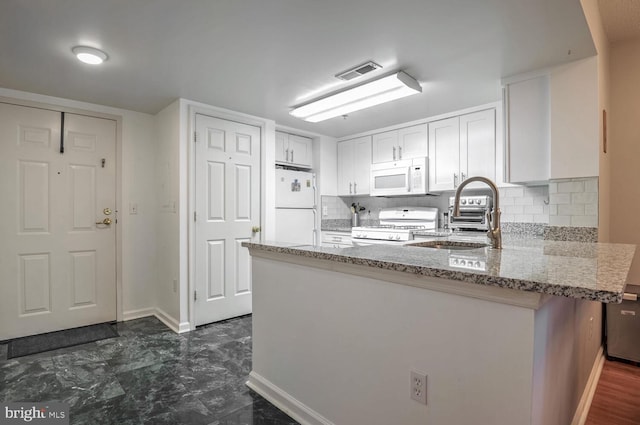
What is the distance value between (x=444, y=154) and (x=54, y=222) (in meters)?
3.96

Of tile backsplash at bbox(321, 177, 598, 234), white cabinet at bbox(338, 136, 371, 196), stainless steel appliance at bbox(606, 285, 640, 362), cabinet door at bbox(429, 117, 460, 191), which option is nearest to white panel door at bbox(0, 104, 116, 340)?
tile backsplash at bbox(321, 177, 598, 234)

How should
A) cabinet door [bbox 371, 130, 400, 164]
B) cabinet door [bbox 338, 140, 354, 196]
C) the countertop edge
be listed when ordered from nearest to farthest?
the countertop edge
cabinet door [bbox 371, 130, 400, 164]
cabinet door [bbox 338, 140, 354, 196]

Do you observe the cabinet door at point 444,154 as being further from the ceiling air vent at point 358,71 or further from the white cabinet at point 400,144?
the ceiling air vent at point 358,71

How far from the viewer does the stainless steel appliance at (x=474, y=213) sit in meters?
3.49

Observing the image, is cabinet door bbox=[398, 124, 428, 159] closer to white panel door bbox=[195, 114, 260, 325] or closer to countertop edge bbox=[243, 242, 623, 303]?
white panel door bbox=[195, 114, 260, 325]

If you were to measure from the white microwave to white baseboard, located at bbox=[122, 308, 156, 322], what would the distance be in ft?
9.62

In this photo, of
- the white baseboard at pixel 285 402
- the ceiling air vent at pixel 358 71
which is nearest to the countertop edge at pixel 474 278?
the white baseboard at pixel 285 402

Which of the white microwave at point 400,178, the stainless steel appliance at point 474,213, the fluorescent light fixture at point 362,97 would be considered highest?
the fluorescent light fixture at point 362,97

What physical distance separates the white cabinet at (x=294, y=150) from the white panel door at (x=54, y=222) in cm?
182

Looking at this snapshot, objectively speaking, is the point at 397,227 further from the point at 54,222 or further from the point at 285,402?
the point at 54,222

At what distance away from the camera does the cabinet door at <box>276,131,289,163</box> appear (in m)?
4.21

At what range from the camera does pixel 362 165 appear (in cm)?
450

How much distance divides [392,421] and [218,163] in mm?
2807

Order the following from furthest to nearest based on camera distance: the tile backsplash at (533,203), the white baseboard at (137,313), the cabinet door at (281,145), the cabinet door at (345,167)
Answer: the cabinet door at (345,167) → the cabinet door at (281,145) → the white baseboard at (137,313) → the tile backsplash at (533,203)
